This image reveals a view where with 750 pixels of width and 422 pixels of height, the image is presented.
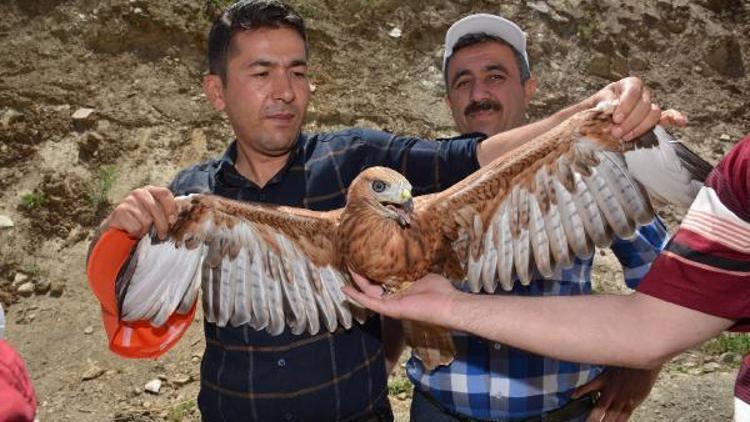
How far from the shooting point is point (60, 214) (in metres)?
6.55

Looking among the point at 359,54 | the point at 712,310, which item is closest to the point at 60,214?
the point at 359,54

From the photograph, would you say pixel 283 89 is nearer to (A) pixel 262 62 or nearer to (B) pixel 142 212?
(A) pixel 262 62

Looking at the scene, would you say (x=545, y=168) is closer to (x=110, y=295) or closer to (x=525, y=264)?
(x=525, y=264)

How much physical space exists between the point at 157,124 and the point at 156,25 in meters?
1.19

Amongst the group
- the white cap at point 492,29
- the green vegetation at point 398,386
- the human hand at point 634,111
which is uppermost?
the white cap at point 492,29

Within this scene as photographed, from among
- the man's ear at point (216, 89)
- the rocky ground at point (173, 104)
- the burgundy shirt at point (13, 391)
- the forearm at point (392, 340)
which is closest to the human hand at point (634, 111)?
the forearm at point (392, 340)

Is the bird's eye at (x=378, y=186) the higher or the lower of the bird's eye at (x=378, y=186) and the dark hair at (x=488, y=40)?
the lower

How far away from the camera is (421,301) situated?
221 cm

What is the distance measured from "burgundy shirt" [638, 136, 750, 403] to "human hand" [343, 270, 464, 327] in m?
0.67

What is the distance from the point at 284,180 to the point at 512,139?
96cm

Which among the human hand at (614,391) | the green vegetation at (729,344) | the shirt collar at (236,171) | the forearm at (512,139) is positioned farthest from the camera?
the green vegetation at (729,344)

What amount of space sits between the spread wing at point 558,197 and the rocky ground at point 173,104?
295cm

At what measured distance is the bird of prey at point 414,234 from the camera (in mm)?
2426

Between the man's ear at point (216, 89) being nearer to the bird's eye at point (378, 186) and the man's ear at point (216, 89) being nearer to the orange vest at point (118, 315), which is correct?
Answer: the orange vest at point (118, 315)
